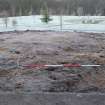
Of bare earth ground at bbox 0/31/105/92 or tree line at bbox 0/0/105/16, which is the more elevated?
tree line at bbox 0/0/105/16

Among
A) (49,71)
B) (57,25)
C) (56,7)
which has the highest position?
(56,7)

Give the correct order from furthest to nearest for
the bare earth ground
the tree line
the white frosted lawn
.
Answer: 1. the tree line
2. the white frosted lawn
3. the bare earth ground

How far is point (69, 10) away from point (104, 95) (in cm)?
2090

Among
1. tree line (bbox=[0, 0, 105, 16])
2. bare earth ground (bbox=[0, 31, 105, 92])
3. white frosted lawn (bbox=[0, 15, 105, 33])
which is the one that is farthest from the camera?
tree line (bbox=[0, 0, 105, 16])

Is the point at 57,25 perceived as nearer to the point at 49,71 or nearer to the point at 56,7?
the point at 49,71

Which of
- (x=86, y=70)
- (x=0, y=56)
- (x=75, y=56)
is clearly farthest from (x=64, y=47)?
(x=86, y=70)

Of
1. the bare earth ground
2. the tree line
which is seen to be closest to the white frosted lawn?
the bare earth ground

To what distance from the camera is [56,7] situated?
25984 mm

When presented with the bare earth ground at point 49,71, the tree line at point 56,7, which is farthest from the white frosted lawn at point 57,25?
the tree line at point 56,7

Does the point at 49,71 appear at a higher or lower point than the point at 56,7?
lower

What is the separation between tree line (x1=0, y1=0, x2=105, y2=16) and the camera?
23.9 meters

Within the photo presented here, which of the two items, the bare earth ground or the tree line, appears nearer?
the bare earth ground

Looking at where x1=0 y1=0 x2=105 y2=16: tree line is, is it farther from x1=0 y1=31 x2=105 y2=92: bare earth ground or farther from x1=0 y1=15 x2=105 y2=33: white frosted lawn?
x1=0 y1=31 x2=105 y2=92: bare earth ground

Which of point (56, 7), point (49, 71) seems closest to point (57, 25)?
point (49, 71)
